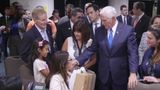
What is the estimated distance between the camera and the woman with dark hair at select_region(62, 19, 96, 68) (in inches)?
170

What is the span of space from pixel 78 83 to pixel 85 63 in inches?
30.3

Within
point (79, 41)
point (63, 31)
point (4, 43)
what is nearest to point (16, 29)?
point (4, 43)

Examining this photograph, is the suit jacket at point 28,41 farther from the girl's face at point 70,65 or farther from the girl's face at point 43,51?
the girl's face at point 70,65

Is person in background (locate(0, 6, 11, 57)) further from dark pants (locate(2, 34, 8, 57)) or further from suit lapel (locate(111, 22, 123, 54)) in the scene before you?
suit lapel (locate(111, 22, 123, 54))

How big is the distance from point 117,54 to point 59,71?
68 centimetres

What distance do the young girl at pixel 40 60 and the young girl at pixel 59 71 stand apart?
0.78ft

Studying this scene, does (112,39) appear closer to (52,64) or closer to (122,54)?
(122,54)

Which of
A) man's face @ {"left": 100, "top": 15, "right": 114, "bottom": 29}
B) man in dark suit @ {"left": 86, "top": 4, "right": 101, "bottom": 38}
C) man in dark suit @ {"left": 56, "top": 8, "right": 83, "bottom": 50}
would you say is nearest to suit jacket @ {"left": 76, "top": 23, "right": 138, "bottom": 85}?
man's face @ {"left": 100, "top": 15, "right": 114, "bottom": 29}

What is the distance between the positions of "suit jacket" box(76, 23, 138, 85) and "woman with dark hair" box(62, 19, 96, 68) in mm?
179

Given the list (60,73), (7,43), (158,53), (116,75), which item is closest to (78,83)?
(60,73)

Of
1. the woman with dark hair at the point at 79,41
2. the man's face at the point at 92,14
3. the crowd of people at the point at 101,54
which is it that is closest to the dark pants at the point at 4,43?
the man's face at the point at 92,14

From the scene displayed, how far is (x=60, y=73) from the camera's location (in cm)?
376

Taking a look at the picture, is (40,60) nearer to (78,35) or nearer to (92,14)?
(78,35)

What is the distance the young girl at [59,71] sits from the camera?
12.0ft
